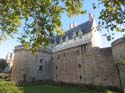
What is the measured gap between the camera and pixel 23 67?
42812 mm

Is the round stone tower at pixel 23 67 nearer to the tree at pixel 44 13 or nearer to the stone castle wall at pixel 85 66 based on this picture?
the stone castle wall at pixel 85 66

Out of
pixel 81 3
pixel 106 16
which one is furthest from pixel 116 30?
pixel 81 3

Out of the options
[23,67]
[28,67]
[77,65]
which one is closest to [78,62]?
[77,65]

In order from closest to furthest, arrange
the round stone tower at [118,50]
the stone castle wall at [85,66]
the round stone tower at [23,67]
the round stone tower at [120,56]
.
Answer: the round stone tower at [118,50], the round stone tower at [120,56], the stone castle wall at [85,66], the round stone tower at [23,67]

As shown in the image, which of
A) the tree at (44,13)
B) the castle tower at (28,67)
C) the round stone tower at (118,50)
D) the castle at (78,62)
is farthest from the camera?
the castle tower at (28,67)

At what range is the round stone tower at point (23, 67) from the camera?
42188mm

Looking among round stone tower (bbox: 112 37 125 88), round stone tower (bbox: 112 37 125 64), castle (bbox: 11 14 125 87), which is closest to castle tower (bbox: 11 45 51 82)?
castle (bbox: 11 14 125 87)

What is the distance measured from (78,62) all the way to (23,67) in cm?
1440

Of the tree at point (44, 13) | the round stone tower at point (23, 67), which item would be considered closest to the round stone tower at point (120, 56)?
the tree at point (44, 13)

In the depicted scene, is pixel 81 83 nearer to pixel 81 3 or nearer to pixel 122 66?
pixel 122 66

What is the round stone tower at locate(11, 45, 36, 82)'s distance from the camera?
138 ft

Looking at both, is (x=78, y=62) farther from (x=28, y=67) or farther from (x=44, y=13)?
(x=44, y=13)

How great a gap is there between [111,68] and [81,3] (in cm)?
2101

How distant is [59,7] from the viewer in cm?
988
